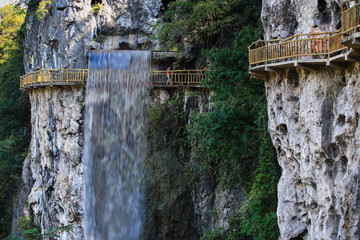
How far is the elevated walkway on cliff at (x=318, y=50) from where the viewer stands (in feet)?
25.0

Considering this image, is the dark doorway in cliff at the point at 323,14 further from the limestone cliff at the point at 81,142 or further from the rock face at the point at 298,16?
the limestone cliff at the point at 81,142

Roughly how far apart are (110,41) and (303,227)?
16.6 meters

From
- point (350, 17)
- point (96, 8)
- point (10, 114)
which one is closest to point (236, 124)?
point (350, 17)

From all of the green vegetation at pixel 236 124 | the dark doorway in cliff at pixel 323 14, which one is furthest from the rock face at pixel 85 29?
the dark doorway in cliff at pixel 323 14

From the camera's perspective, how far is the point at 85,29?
22281 mm

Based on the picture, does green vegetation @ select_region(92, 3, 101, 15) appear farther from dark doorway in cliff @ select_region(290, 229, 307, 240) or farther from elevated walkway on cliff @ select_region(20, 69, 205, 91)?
dark doorway in cliff @ select_region(290, 229, 307, 240)

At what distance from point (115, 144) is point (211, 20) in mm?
7536

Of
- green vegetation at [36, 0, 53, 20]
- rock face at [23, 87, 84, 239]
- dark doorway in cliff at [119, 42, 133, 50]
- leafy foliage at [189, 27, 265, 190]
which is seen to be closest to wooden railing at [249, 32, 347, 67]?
leafy foliage at [189, 27, 265, 190]

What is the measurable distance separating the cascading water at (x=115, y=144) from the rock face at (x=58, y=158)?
1.71 ft

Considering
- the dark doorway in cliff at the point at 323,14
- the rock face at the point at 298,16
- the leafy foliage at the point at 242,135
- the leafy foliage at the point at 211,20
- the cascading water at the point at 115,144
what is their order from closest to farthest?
the rock face at the point at 298,16, the dark doorway in cliff at the point at 323,14, the leafy foliage at the point at 242,135, the leafy foliage at the point at 211,20, the cascading water at the point at 115,144

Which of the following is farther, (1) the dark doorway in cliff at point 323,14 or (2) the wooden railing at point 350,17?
(1) the dark doorway in cliff at point 323,14

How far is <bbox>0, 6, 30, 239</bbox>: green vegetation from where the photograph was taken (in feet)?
91.5

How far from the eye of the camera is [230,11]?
18.7m

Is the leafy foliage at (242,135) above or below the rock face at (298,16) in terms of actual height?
below
